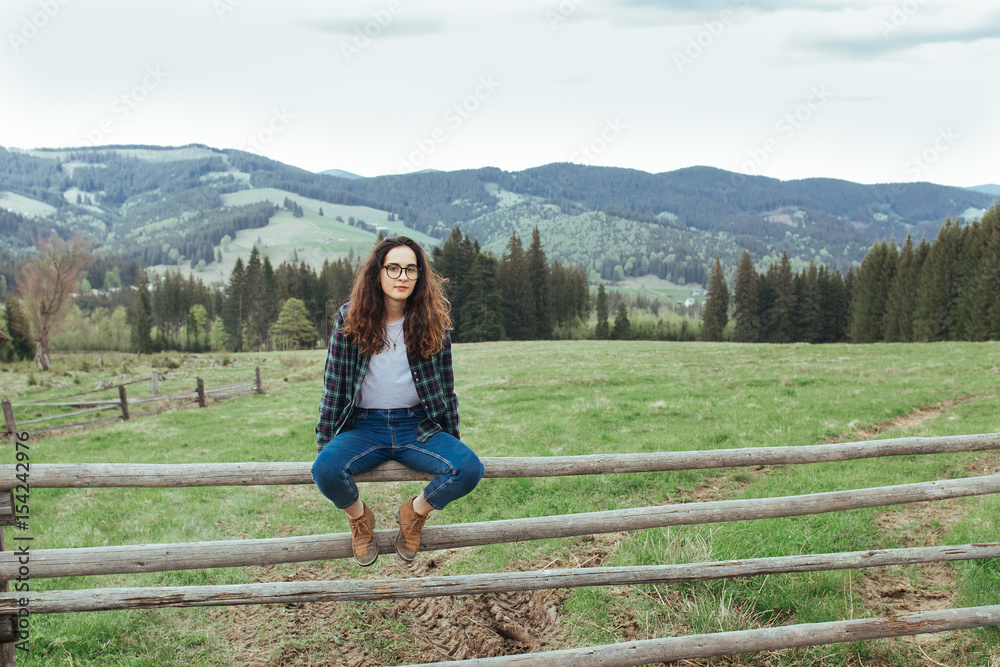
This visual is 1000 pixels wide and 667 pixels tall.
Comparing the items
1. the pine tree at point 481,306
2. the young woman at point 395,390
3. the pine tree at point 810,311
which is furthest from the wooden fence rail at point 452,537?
the pine tree at point 810,311

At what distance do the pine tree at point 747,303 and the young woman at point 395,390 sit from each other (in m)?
82.5

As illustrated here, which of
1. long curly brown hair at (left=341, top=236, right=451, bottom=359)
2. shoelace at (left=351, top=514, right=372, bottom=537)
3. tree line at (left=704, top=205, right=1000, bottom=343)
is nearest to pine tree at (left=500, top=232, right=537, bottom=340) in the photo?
tree line at (left=704, top=205, right=1000, bottom=343)

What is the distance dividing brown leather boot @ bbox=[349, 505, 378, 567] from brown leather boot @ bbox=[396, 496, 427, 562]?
19 centimetres

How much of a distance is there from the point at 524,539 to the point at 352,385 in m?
1.70

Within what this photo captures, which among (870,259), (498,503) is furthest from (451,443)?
(870,259)

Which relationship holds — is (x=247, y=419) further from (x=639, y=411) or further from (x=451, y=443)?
(x=451, y=443)

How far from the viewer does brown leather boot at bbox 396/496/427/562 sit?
12.6ft

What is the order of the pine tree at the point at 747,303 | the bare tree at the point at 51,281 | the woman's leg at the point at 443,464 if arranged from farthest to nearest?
the pine tree at the point at 747,303
the bare tree at the point at 51,281
the woman's leg at the point at 443,464

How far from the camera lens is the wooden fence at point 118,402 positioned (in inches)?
694

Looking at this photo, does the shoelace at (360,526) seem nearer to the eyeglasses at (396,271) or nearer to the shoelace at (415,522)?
the shoelace at (415,522)

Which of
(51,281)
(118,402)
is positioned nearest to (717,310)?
(51,281)

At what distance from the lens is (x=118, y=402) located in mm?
20141

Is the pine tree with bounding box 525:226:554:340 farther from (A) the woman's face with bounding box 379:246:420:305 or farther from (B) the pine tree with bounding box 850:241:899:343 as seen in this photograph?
(A) the woman's face with bounding box 379:246:420:305

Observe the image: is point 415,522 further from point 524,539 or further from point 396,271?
point 396,271
